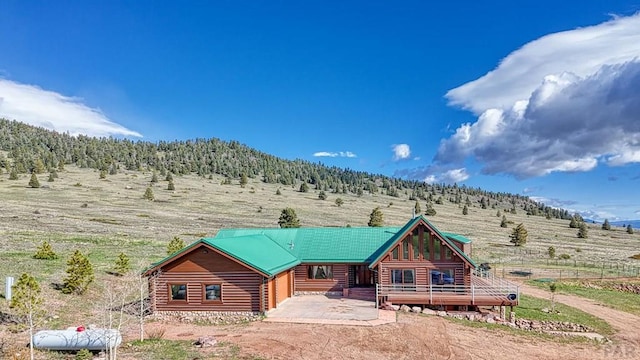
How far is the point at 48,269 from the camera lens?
32656 millimetres

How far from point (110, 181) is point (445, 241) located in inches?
4386

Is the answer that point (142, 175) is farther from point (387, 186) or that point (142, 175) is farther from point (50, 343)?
point (50, 343)

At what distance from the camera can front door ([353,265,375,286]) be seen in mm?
35781

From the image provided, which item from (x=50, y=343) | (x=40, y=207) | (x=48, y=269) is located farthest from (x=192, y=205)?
(x=50, y=343)

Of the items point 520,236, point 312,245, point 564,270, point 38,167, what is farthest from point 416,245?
point 38,167

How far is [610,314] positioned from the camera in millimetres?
31781

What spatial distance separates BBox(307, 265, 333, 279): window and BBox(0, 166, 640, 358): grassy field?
13.0 m

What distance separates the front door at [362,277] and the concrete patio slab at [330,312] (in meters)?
2.96

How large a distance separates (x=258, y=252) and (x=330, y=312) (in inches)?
263

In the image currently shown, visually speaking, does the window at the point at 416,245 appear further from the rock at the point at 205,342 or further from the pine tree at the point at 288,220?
the pine tree at the point at 288,220

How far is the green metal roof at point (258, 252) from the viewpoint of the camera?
28.0 metres

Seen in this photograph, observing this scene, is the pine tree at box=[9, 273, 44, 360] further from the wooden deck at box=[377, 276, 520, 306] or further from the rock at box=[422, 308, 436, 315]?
the rock at box=[422, 308, 436, 315]

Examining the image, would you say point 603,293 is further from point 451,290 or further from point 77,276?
point 77,276

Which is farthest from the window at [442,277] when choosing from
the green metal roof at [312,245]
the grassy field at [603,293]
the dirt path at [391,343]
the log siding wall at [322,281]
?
the grassy field at [603,293]
